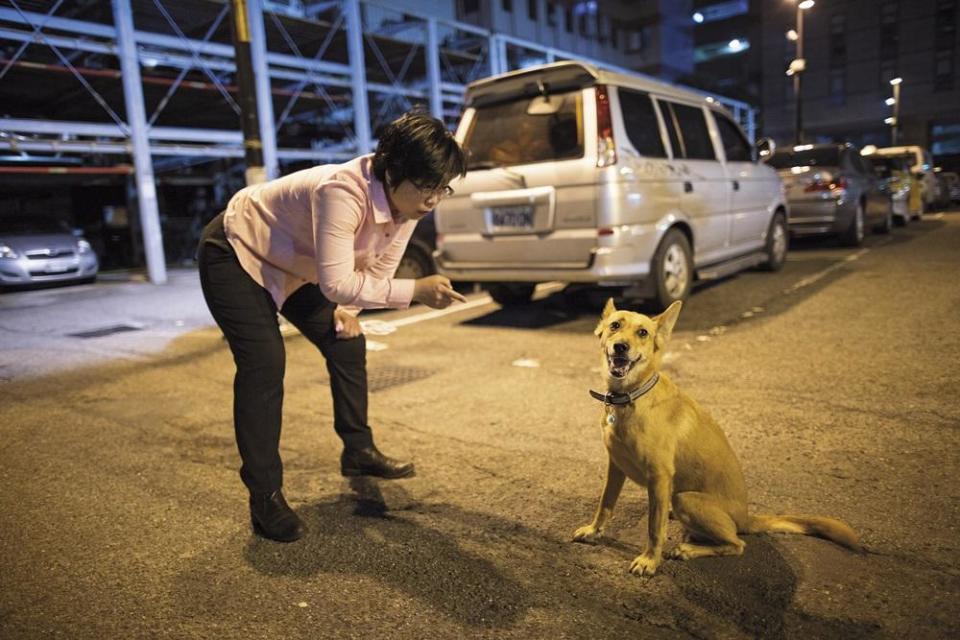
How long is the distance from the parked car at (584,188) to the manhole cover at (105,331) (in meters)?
3.67

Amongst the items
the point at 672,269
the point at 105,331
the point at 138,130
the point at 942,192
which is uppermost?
the point at 138,130

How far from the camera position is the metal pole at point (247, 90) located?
6238 mm

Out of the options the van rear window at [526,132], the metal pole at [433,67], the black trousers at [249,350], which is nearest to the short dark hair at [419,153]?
the black trousers at [249,350]

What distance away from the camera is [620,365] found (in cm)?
216

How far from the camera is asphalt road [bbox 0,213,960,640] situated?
1.98 metres

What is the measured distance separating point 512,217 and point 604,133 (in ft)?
3.48

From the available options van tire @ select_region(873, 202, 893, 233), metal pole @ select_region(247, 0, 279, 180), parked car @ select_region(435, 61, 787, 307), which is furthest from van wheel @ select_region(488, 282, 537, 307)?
van tire @ select_region(873, 202, 893, 233)

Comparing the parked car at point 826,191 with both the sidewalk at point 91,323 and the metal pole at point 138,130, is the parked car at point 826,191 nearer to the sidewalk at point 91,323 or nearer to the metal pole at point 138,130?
the sidewalk at point 91,323

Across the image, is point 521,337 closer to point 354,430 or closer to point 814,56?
point 354,430

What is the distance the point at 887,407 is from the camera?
11.6 ft

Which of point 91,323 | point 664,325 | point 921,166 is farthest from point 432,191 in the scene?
point 921,166

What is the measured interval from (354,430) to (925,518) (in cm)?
232

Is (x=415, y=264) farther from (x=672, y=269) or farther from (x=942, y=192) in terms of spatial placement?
(x=942, y=192)

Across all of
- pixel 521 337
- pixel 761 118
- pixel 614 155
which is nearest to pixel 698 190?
pixel 614 155
